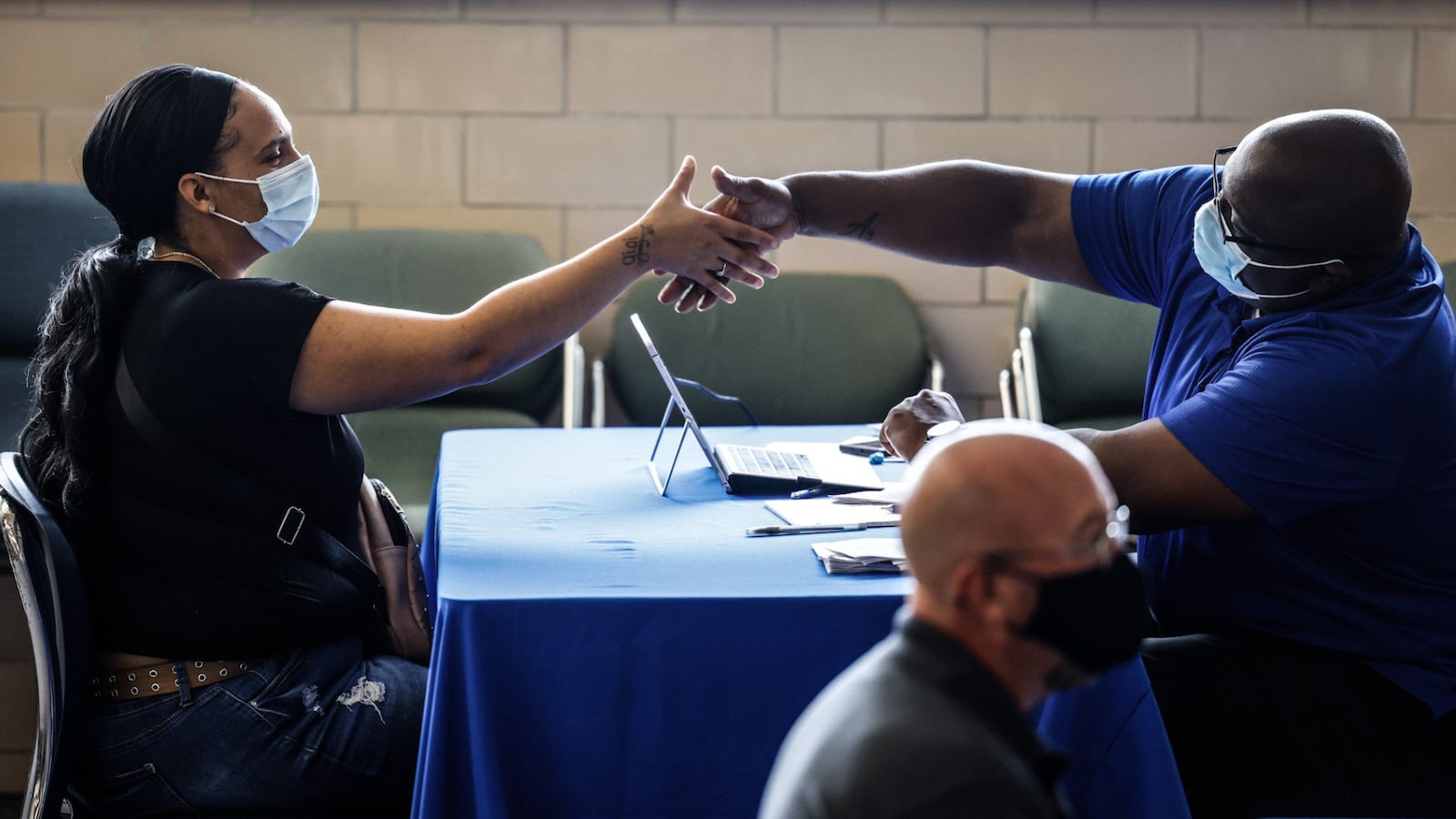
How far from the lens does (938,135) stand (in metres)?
3.74

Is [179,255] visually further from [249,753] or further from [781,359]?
[781,359]

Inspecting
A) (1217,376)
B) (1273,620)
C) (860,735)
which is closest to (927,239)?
(1217,376)

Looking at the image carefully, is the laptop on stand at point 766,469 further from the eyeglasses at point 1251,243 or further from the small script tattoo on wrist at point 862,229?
the eyeglasses at point 1251,243

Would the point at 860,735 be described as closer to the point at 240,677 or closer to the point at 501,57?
the point at 240,677

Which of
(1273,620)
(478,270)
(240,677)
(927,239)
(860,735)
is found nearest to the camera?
(860,735)

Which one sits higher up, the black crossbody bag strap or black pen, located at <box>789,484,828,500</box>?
the black crossbody bag strap

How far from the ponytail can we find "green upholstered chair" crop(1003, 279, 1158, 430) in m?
2.36

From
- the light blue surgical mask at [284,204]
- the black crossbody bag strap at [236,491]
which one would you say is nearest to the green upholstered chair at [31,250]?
the light blue surgical mask at [284,204]

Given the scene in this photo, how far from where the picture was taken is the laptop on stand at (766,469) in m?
2.12

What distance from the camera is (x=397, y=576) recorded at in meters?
1.90

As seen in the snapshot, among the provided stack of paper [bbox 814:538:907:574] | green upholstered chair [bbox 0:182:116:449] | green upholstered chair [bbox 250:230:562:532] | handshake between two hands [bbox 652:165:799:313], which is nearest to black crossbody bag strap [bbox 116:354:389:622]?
stack of paper [bbox 814:538:907:574]

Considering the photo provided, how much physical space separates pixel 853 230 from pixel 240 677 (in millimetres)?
1405

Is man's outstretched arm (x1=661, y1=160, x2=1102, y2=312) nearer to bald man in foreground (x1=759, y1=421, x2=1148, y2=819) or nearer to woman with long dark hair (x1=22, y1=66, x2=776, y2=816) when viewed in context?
woman with long dark hair (x1=22, y1=66, x2=776, y2=816)

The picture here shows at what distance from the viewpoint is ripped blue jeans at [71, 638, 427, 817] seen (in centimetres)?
157
